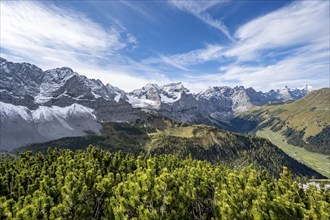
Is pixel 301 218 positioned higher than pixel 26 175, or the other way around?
pixel 26 175

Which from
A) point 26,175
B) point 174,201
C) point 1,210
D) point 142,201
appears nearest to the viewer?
point 1,210

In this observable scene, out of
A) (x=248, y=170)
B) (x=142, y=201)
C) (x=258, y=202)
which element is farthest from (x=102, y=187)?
(x=248, y=170)

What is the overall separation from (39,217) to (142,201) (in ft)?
44.3

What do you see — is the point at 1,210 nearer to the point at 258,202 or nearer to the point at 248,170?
the point at 258,202

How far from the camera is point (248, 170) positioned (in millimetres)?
54000

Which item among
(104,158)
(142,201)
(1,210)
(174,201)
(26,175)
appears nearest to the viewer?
(1,210)

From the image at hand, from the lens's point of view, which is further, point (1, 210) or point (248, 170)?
point (248, 170)

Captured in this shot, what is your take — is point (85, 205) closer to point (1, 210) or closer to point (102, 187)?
point (102, 187)

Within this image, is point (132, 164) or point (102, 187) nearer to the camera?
point (102, 187)

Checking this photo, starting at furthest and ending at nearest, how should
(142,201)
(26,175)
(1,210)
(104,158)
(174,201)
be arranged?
1. (104,158)
2. (26,175)
3. (174,201)
4. (142,201)
5. (1,210)

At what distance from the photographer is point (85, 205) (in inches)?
1661

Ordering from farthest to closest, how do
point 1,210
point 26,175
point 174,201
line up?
1. point 26,175
2. point 174,201
3. point 1,210

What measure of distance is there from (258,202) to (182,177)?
57.2 ft

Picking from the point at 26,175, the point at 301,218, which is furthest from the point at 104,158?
the point at 301,218
